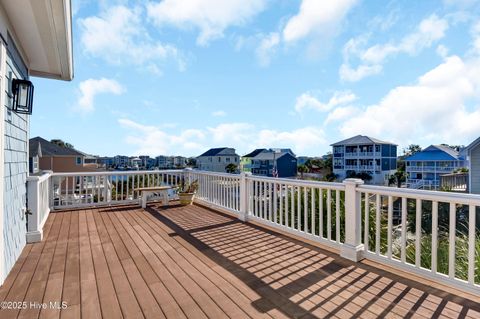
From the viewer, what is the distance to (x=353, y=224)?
2.85m

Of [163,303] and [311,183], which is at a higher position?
[311,183]

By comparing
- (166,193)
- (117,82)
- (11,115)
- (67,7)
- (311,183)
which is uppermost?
(117,82)

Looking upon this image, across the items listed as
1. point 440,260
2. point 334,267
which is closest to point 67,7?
point 334,267

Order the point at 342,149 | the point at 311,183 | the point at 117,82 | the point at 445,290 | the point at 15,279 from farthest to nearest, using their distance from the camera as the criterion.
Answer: the point at 342,149 → the point at 117,82 → the point at 311,183 → the point at 15,279 → the point at 445,290

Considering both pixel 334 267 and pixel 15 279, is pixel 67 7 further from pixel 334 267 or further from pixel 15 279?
pixel 334 267

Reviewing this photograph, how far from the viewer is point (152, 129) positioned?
27812 millimetres

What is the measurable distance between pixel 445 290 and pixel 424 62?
972 cm

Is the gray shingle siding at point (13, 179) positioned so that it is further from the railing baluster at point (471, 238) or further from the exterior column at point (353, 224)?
the railing baluster at point (471, 238)

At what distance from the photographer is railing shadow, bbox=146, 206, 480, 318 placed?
1.91 meters

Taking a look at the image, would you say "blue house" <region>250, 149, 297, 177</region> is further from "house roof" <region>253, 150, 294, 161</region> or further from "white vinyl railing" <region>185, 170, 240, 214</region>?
"white vinyl railing" <region>185, 170, 240, 214</region>

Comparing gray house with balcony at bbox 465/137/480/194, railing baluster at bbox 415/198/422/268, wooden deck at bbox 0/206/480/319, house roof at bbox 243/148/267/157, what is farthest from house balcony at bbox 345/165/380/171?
railing baluster at bbox 415/198/422/268

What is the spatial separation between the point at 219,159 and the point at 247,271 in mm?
39408

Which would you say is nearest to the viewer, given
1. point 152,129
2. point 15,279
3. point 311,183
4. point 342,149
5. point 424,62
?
point 15,279

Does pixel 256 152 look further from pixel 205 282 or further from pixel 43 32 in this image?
pixel 205 282
